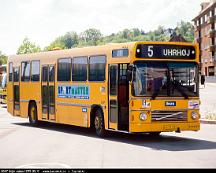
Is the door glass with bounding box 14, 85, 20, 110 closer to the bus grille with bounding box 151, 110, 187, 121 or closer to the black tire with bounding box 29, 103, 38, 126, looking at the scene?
the black tire with bounding box 29, 103, 38, 126

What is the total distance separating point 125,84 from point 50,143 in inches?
108

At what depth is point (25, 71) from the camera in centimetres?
2545

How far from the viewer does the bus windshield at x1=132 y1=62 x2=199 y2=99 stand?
1717cm

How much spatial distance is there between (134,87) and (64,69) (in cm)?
512

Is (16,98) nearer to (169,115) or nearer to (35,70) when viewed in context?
(35,70)

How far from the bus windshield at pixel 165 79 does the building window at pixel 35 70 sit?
7674 millimetres

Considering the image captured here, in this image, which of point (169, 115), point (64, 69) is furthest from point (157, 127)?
point (64, 69)

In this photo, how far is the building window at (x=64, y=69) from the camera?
70.3ft

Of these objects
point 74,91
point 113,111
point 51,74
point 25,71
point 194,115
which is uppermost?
point 25,71

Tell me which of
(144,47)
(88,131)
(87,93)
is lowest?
(88,131)

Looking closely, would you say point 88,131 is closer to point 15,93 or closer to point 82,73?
point 82,73

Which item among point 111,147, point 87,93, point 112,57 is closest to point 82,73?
point 87,93

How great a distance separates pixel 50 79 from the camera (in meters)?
22.9

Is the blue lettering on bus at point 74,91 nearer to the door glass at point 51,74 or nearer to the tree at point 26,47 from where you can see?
the door glass at point 51,74
